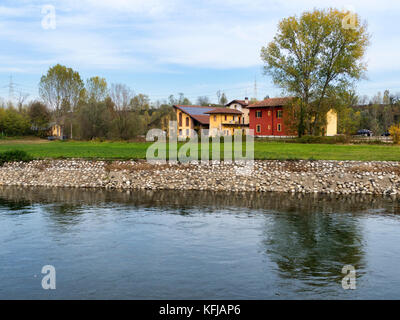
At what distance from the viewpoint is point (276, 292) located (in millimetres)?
10680

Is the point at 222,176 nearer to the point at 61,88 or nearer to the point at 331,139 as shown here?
the point at 331,139

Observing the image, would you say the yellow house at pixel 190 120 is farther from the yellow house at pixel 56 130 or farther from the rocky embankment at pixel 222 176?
the rocky embankment at pixel 222 176

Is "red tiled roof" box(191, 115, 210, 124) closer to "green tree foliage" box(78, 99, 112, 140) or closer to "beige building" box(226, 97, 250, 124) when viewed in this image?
"beige building" box(226, 97, 250, 124)

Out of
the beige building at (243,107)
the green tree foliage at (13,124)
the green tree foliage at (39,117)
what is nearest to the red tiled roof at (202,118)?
the beige building at (243,107)

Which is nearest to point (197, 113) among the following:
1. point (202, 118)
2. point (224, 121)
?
point (202, 118)

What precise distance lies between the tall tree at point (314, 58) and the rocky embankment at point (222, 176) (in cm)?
2967

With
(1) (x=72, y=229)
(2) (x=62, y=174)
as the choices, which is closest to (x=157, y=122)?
(2) (x=62, y=174)

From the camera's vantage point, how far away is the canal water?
10953mm

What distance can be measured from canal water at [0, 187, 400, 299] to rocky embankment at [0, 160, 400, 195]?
3288 mm

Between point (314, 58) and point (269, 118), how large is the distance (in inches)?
709

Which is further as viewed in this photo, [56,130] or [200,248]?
[56,130]

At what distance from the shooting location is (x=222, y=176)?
2980cm

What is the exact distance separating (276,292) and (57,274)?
6495mm

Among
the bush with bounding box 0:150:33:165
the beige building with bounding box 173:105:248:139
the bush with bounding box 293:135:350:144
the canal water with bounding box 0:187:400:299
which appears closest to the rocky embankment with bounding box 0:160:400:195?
the bush with bounding box 0:150:33:165
